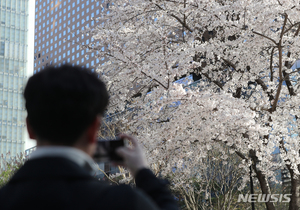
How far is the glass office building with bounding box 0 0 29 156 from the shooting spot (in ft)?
202

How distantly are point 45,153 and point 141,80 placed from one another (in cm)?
1009

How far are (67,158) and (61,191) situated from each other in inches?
4.0

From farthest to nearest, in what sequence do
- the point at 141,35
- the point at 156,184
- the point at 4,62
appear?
1. the point at 4,62
2. the point at 141,35
3. the point at 156,184

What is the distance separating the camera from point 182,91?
26.3 feet

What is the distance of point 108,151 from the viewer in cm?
133

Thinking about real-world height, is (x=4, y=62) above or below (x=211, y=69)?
below

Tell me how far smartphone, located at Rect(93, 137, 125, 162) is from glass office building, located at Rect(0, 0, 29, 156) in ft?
204

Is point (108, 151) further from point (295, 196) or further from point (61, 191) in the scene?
point (295, 196)

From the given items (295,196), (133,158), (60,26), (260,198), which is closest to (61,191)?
(133,158)

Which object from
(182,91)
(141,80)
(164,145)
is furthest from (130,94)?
(182,91)

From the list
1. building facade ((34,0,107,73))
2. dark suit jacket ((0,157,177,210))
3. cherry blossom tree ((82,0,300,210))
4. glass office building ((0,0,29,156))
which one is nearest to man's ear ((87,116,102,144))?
dark suit jacket ((0,157,177,210))

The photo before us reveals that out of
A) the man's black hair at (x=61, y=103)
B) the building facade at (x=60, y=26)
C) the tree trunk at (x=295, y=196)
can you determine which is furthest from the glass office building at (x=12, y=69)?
the man's black hair at (x=61, y=103)

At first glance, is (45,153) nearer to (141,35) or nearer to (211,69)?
(141,35)

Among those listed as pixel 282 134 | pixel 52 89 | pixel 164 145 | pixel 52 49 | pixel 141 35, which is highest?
pixel 52 89
